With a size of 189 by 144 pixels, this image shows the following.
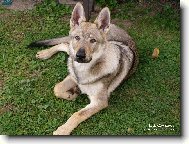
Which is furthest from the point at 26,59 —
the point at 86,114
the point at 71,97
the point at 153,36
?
the point at 153,36

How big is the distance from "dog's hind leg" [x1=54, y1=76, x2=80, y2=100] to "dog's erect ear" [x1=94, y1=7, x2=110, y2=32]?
871 millimetres

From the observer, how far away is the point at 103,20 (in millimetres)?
5594

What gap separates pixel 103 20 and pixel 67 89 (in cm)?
105

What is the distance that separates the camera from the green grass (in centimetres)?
546

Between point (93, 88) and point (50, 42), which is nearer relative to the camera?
point (93, 88)

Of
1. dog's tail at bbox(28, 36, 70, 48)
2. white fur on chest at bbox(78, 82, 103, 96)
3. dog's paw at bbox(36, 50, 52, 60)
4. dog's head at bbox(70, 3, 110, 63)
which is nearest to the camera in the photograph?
dog's head at bbox(70, 3, 110, 63)

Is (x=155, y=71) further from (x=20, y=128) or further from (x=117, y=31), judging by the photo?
(x=20, y=128)

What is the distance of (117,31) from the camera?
21.6ft

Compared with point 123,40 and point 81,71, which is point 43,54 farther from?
point 123,40

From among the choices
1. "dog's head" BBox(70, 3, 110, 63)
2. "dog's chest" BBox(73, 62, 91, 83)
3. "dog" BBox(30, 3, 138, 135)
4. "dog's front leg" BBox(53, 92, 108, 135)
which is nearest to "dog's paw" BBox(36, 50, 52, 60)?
"dog" BBox(30, 3, 138, 135)

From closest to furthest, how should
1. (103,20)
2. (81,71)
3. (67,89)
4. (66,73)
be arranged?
(103,20), (81,71), (67,89), (66,73)

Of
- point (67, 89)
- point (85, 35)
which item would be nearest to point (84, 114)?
point (67, 89)

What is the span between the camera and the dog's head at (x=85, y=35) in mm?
5348

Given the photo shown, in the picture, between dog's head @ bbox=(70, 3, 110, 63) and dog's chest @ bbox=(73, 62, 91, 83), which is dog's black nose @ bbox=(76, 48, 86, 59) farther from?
dog's chest @ bbox=(73, 62, 91, 83)
